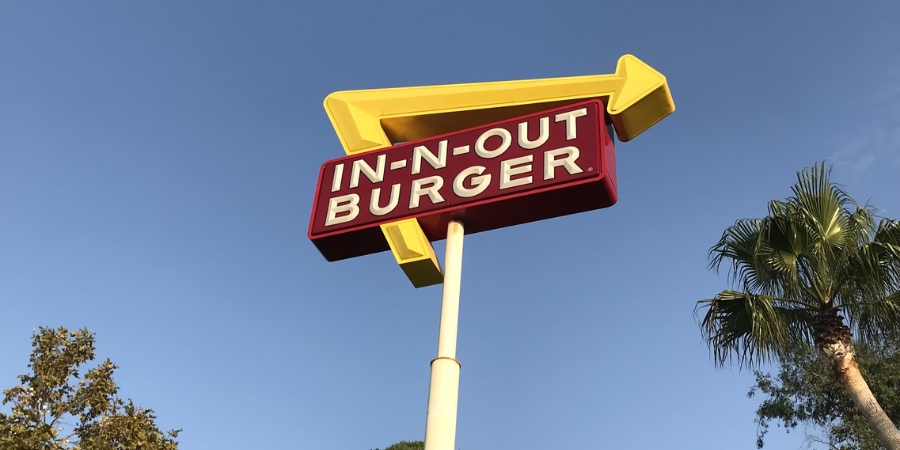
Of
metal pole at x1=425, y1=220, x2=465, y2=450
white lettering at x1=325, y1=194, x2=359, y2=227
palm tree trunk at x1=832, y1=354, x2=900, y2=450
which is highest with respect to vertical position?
white lettering at x1=325, y1=194, x2=359, y2=227

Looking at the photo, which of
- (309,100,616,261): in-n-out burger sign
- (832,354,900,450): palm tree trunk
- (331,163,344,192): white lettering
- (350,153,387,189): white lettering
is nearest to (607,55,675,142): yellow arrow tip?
(309,100,616,261): in-n-out burger sign

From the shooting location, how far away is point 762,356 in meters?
9.43

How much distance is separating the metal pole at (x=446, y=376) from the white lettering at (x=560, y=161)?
4.07 ft

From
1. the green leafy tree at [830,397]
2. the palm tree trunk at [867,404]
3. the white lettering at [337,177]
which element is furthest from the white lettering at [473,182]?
the green leafy tree at [830,397]

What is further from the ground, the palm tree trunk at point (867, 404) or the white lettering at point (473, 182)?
→ the white lettering at point (473, 182)

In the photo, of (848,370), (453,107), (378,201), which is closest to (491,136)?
(453,107)

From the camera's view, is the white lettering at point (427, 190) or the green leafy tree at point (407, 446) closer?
the white lettering at point (427, 190)

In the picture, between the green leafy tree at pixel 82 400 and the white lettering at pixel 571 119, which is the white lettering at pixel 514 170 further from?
the green leafy tree at pixel 82 400

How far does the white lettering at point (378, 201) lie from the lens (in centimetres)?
757

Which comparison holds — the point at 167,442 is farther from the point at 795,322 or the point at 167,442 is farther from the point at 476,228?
the point at 795,322

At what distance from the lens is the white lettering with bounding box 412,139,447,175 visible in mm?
7739

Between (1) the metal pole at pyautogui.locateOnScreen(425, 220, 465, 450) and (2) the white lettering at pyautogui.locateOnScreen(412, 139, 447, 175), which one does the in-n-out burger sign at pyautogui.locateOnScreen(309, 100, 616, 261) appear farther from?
(1) the metal pole at pyautogui.locateOnScreen(425, 220, 465, 450)

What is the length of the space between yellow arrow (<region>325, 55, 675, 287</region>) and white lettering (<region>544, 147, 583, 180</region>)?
780mm

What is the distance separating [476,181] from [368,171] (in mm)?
1395
